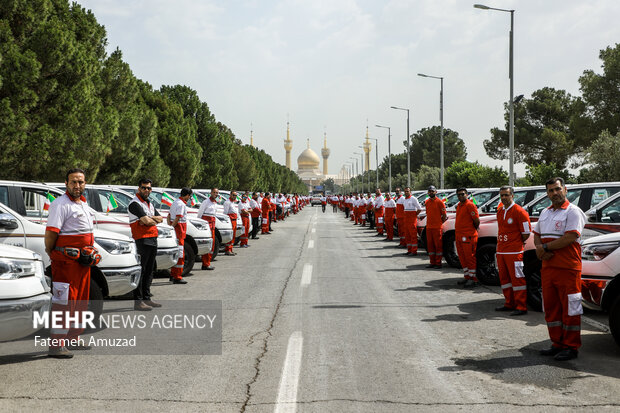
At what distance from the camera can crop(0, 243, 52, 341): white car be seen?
4977 mm

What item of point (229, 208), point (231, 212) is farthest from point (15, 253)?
point (231, 212)

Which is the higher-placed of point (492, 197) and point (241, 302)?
point (492, 197)

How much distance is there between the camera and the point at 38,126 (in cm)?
1847

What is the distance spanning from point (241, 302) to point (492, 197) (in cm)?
786

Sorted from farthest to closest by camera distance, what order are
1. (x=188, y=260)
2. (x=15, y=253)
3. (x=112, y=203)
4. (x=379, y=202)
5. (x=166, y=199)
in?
(x=379, y=202), (x=166, y=199), (x=188, y=260), (x=112, y=203), (x=15, y=253)

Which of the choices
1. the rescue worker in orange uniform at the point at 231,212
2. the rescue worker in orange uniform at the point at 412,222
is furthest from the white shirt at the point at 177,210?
the rescue worker in orange uniform at the point at 412,222

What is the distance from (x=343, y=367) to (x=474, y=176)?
38.3 meters

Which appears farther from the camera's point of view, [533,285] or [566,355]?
[533,285]

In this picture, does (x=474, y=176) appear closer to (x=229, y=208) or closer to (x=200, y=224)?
(x=229, y=208)

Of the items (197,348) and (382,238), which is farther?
(382,238)

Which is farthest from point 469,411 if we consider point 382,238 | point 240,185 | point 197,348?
point 240,185

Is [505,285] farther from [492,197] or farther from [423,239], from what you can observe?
[423,239]

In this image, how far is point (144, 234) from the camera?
8.33 meters

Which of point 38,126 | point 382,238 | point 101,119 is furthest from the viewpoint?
point 382,238
